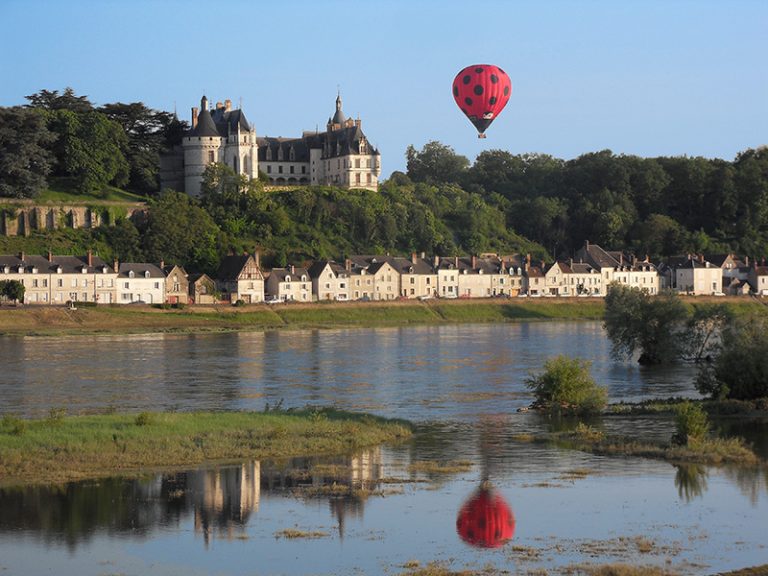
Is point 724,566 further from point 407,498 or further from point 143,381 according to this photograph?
point 143,381

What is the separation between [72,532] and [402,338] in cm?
5236

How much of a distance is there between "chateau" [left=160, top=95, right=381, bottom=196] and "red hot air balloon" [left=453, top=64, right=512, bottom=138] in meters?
46.0

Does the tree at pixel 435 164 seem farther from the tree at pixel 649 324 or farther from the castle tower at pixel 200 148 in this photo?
the tree at pixel 649 324

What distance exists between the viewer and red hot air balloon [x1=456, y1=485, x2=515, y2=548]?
24406 millimetres

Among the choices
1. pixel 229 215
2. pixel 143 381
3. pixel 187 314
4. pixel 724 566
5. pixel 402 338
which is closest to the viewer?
pixel 724 566

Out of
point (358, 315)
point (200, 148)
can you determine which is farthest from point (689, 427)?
point (200, 148)

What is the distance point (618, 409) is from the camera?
4009 cm

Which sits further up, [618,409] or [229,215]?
[229,215]

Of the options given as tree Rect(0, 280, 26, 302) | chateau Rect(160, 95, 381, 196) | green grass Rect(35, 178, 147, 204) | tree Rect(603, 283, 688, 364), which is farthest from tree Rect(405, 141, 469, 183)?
tree Rect(603, 283, 688, 364)

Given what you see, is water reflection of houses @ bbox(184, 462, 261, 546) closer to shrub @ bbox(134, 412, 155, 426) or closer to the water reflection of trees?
shrub @ bbox(134, 412, 155, 426)

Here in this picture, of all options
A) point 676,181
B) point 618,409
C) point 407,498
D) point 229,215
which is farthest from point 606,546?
point 676,181

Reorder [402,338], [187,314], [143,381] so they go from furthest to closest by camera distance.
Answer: [187,314] → [402,338] → [143,381]

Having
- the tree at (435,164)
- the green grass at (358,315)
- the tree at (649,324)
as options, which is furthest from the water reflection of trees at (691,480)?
the tree at (435,164)

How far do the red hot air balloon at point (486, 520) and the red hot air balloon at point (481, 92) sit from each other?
123ft
